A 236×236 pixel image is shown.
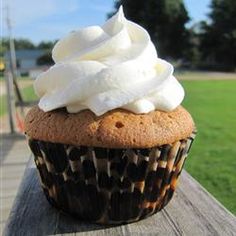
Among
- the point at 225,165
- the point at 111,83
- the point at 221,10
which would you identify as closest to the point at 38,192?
the point at 111,83

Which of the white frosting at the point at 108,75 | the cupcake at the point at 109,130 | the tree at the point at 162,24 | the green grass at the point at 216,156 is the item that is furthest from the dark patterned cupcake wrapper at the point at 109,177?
the tree at the point at 162,24

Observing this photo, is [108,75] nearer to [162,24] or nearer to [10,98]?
[10,98]

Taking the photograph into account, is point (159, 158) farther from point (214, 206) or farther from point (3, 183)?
point (3, 183)

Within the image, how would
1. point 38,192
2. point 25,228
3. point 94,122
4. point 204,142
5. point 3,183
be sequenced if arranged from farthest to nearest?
point 204,142
point 3,183
point 38,192
point 25,228
point 94,122

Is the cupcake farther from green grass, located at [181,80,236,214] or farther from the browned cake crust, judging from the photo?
green grass, located at [181,80,236,214]

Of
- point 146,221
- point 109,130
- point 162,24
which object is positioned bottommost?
point 162,24

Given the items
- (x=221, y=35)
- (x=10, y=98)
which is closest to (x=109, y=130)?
(x=10, y=98)
